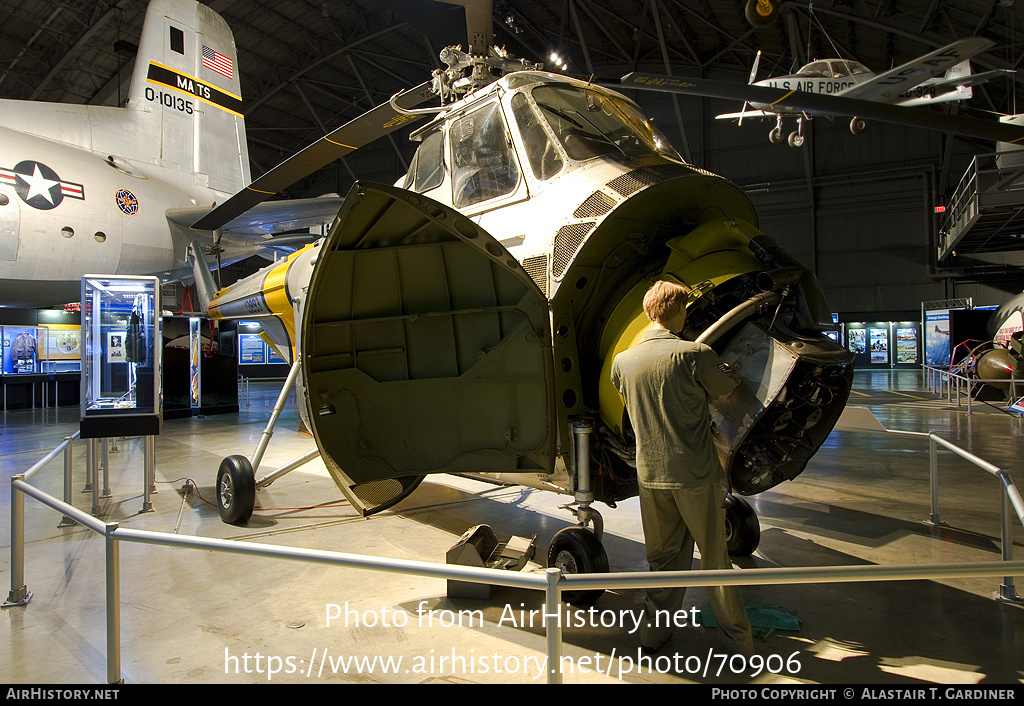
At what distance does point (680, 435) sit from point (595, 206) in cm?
165

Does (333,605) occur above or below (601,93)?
below

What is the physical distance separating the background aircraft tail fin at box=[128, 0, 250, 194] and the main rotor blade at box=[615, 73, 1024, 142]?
13.5 meters

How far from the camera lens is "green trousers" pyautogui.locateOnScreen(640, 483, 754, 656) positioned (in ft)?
10.3

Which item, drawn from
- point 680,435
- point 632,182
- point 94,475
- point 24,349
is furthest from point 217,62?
point 680,435

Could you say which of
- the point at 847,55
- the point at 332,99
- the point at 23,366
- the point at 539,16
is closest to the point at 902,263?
the point at 847,55

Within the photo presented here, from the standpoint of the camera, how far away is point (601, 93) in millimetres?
4973

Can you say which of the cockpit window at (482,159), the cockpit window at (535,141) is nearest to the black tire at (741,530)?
the cockpit window at (535,141)

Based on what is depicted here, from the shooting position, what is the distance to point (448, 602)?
13.6 feet

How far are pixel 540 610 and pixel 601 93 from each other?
414 centimetres

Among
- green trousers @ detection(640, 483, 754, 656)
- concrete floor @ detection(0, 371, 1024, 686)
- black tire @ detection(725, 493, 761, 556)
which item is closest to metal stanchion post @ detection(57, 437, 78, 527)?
concrete floor @ detection(0, 371, 1024, 686)

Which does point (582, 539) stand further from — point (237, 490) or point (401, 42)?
point (401, 42)

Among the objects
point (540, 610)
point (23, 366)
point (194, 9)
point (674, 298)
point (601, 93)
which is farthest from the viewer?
point (23, 366)

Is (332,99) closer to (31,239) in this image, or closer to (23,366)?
(23,366)

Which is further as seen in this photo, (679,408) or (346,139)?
(346,139)
